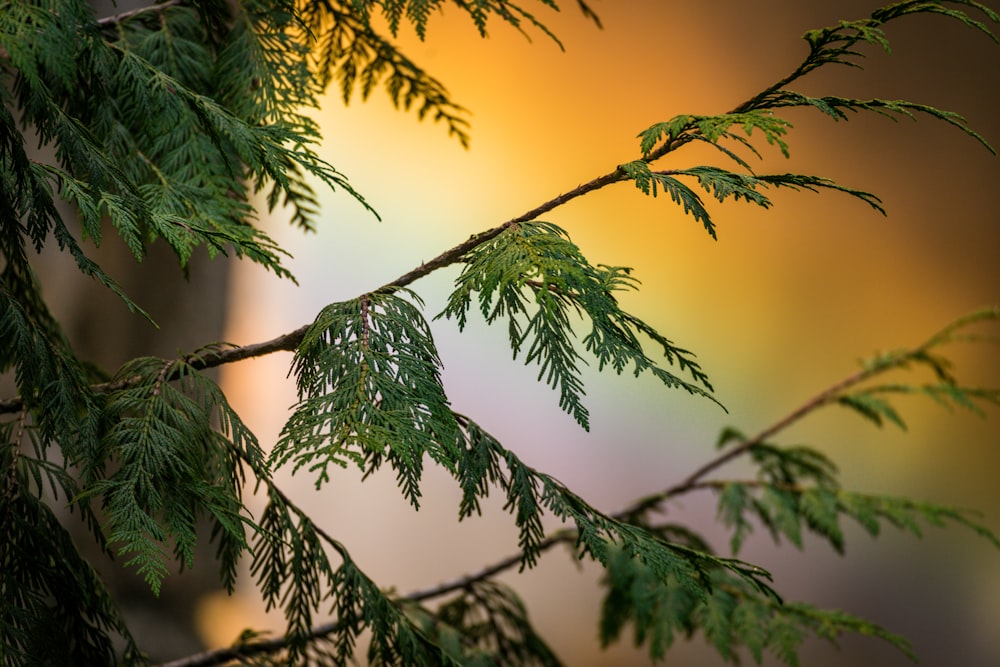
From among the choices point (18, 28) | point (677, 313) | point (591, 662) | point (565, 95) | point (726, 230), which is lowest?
point (591, 662)

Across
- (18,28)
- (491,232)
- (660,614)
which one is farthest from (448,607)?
(18,28)

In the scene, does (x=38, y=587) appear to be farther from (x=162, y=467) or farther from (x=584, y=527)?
(x=584, y=527)

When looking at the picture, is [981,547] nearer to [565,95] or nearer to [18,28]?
[565,95]

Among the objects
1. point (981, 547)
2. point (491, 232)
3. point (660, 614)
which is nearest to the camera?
point (491, 232)

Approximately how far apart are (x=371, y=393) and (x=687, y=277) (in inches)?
66.1

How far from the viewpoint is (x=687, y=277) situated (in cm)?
219

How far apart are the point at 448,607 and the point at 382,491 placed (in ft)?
2.90

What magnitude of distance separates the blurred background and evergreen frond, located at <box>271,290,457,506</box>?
4.78 feet

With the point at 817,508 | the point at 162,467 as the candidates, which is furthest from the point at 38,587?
the point at 817,508

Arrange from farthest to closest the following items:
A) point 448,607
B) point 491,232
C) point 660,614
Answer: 1. point 448,607
2. point 660,614
3. point 491,232

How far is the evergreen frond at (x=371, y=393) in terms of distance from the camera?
56 cm

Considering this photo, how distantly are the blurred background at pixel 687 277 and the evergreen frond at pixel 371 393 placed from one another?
1.46 m

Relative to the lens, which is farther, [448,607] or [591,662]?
[591,662]

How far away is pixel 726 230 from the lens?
2188mm
